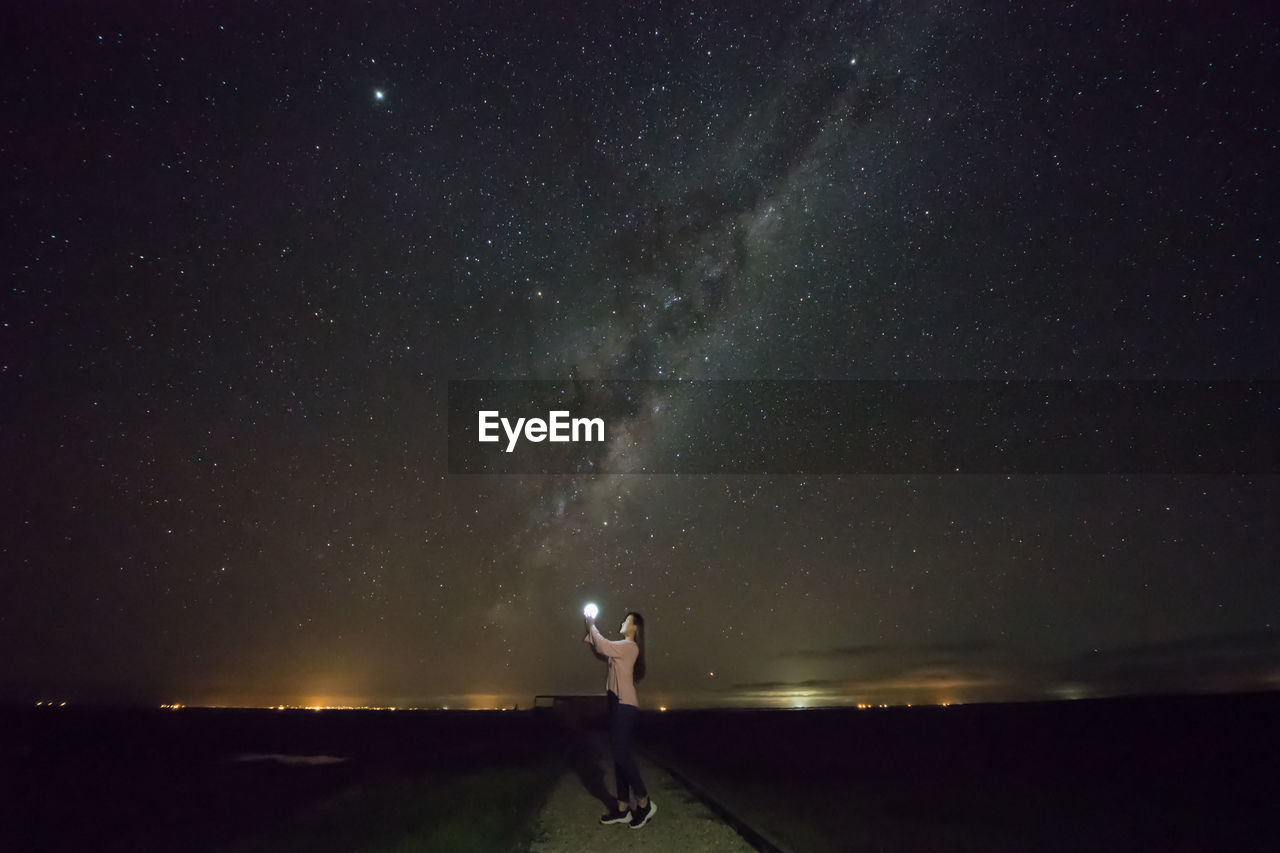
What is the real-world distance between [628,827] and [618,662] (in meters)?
2.61

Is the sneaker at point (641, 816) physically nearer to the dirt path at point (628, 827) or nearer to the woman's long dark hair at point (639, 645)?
the dirt path at point (628, 827)

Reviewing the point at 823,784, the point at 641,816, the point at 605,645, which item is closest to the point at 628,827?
the point at 641,816

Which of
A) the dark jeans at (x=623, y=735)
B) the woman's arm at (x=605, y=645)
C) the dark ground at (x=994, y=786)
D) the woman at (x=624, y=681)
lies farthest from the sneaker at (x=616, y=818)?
the woman's arm at (x=605, y=645)

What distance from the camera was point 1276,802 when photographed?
16.4 metres

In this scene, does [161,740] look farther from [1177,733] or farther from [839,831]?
[1177,733]

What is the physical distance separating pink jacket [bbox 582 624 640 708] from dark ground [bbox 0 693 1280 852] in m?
2.72

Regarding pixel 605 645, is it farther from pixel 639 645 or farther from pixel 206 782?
pixel 206 782

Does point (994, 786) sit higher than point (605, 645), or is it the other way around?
point (605, 645)

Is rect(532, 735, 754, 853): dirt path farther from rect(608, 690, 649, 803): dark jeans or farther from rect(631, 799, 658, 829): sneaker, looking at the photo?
rect(608, 690, 649, 803): dark jeans

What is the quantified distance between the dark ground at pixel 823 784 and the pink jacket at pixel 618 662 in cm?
272

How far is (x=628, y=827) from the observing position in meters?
8.92

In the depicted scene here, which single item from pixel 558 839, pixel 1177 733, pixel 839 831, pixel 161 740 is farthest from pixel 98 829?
pixel 1177 733

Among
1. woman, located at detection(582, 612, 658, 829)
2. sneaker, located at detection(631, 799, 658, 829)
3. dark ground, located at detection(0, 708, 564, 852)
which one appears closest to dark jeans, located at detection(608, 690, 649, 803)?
woman, located at detection(582, 612, 658, 829)

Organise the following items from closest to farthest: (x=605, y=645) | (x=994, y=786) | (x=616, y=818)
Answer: (x=605, y=645)
(x=616, y=818)
(x=994, y=786)
